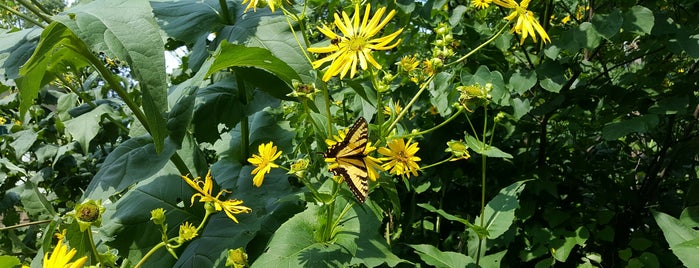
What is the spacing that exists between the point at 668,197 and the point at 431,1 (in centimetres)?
132

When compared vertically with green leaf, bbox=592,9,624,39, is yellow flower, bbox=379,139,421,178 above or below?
below

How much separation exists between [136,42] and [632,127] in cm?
147

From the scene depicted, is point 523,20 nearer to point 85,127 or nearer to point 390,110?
point 390,110

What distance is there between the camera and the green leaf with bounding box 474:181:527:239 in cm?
144

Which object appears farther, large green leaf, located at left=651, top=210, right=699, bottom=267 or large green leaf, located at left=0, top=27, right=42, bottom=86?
large green leaf, located at left=651, top=210, right=699, bottom=267

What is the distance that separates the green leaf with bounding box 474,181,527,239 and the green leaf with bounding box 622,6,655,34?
1.93ft

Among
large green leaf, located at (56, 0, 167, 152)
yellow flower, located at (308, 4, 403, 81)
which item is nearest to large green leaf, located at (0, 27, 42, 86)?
large green leaf, located at (56, 0, 167, 152)

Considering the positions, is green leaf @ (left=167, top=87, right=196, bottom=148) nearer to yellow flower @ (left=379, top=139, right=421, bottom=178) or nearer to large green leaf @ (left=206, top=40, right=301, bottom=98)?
large green leaf @ (left=206, top=40, right=301, bottom=98)

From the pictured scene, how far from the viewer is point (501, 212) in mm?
1497

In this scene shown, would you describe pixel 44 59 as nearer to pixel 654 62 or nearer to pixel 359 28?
pixel 359 28

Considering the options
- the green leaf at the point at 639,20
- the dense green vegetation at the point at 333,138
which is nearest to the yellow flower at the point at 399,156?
the dense green vegetation at the point at 333,138

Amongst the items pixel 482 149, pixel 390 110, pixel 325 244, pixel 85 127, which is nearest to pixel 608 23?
pixel 482 149

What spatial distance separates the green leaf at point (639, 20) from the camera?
1538mm

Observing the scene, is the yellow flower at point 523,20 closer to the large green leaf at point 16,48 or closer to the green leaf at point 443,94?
the green leaf at point 443,94
